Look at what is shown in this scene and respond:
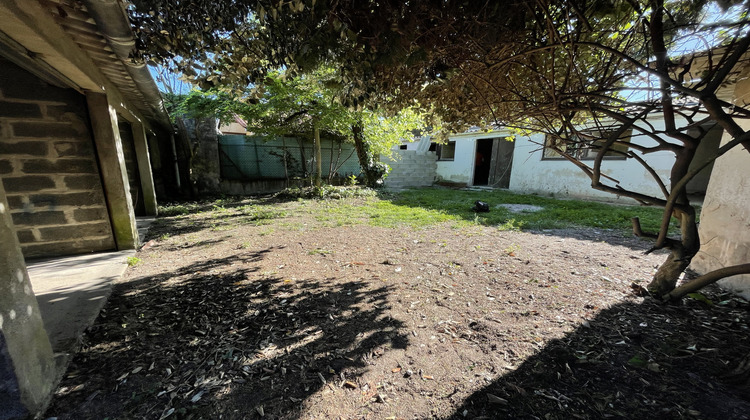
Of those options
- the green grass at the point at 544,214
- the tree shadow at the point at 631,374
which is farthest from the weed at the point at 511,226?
the tree shadow at the point at 631,374

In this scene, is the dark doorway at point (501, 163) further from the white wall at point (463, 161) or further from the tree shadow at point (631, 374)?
the tree shadow at point (631, 374)

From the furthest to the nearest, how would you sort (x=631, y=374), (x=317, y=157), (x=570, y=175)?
(x=570, y=175), (x=317, y=157), (x=631, y=374)

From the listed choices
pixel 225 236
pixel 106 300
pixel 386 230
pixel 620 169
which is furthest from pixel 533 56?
pixel 620 169

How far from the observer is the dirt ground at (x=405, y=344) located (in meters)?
1.48

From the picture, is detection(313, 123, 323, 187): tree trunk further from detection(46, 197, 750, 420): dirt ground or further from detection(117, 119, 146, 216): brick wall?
detection(46, 197, 750, 420): dirt ground

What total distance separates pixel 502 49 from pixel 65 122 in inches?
192

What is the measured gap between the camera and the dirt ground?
4.87 ft

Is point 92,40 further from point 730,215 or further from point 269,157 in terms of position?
point 269,157

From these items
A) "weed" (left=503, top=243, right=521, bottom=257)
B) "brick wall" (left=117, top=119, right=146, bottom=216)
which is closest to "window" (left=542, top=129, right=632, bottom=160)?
"weed" (left=503, top=243, right=521, bottom=257)

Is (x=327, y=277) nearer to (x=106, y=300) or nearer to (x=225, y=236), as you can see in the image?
(x=106, y=300)

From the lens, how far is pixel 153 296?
2.62 metres

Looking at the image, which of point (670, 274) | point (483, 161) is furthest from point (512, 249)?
point (483, 161)

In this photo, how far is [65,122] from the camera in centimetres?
331

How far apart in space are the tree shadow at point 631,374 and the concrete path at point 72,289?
269 cm
